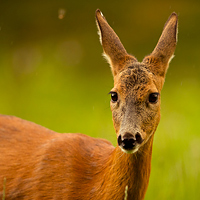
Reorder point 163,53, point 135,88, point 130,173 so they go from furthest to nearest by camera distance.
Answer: point 163,53
point 130,173
point 135,88

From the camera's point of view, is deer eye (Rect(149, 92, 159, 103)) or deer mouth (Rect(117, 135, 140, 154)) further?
deer eye (Rect(149, 92, 159, 103))

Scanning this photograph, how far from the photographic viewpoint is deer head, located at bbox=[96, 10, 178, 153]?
4.29 metres

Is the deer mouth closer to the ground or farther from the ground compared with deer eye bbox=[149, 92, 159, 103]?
closer to the ground

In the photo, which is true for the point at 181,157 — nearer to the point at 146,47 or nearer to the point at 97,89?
the point at 97,89

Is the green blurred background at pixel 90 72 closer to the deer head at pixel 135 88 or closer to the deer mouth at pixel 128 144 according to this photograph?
the deer head at pixel 135 88

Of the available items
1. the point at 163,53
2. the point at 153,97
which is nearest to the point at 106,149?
the point at 153,97

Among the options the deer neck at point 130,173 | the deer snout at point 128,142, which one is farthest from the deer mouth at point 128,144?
the deer neck at point 130,173

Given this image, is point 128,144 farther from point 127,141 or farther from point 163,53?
point 163,53

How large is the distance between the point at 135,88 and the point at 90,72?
6.41 metres

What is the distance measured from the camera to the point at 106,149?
5.21 meters

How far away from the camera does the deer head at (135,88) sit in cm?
429

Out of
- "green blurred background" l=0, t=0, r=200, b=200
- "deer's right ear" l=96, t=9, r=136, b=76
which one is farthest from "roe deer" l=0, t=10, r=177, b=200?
"green blurred background" l=0, t=0, r=200, b=200

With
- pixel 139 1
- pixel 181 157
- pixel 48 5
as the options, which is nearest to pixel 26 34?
pixel 48 5

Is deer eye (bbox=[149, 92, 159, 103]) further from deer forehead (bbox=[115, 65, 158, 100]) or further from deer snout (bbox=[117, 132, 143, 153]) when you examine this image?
deer snout (bbox=[117, 132, 143, 153])
